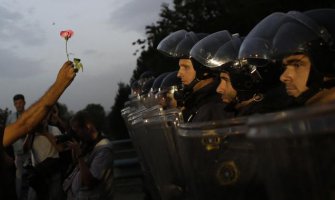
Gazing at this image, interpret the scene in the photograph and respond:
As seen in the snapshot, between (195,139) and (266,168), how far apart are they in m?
0.71

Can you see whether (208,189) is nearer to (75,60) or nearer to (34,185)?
(75,60)

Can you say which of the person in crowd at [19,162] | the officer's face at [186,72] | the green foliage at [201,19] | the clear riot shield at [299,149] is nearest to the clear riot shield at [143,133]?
the officer's face at [186,72]

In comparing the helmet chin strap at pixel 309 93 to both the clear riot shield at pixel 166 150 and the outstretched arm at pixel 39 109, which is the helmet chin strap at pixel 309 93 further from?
the outstretched arm at pixel 39 109

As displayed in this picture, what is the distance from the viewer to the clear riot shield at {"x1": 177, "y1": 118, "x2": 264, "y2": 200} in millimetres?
1924

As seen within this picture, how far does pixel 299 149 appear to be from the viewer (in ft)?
4.37

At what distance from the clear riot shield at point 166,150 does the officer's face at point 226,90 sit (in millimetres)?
583

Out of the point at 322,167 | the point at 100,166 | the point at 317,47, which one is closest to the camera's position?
the point at 322,167

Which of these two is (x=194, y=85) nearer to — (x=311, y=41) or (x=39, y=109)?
(x=39, y=109)

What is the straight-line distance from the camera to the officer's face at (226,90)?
3875 mm

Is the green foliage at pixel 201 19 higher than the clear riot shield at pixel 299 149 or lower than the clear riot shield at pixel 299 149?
lower

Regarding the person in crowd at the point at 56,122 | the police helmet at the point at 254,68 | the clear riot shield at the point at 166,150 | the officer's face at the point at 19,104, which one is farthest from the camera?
the officer's face at the point at 19,104

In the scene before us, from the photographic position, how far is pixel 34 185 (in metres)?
7.25

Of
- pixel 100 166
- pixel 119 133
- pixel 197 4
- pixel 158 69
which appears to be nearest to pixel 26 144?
pixel 100 166

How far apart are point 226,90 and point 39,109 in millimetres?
1291
